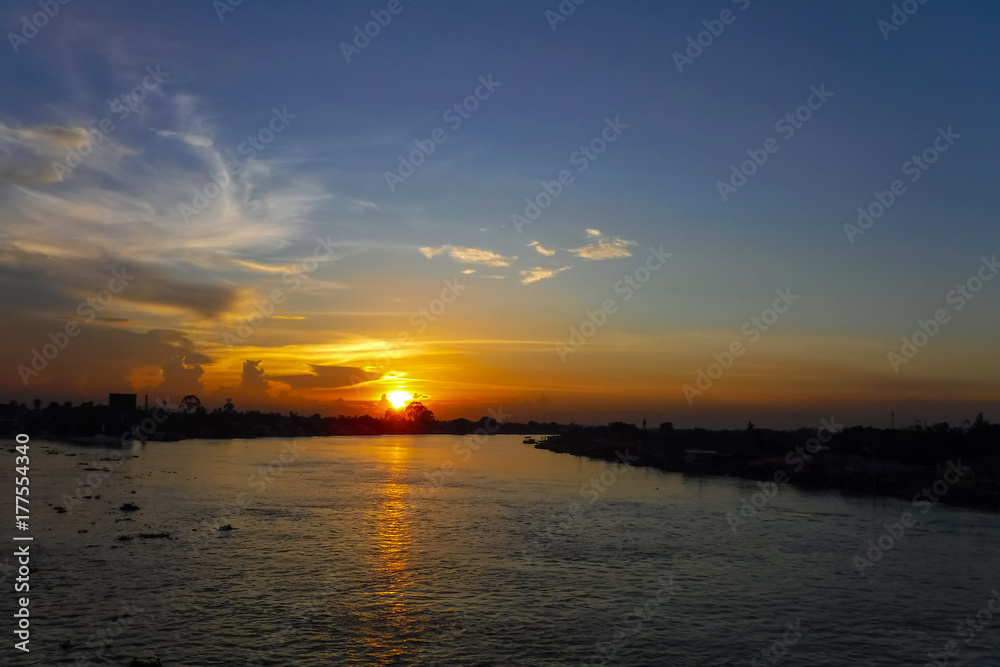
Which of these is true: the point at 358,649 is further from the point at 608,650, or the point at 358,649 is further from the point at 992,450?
the point at 992,450

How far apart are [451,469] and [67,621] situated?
73.1 meters

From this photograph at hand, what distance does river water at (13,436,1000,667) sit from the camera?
20.3m

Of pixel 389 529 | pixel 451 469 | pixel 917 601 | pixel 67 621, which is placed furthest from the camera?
pixel 451 469

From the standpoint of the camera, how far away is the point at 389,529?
130ft

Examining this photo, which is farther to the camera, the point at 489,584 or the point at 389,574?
the point at 389,574

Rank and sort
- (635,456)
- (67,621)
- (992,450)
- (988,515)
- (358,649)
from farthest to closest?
(635,456), (992,450), (988,515), (67,621), (358,649)

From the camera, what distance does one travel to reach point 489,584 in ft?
89.2

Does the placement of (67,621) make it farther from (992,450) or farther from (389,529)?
(992,450)

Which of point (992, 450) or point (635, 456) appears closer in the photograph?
point (992, 450)

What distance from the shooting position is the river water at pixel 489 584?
20.3 m

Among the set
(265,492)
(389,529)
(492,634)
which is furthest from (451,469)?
(492,634)

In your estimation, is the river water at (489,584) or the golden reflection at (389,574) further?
the golden reflection at (389,574)

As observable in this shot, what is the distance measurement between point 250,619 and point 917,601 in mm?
25771

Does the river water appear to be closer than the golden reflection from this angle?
Yes
